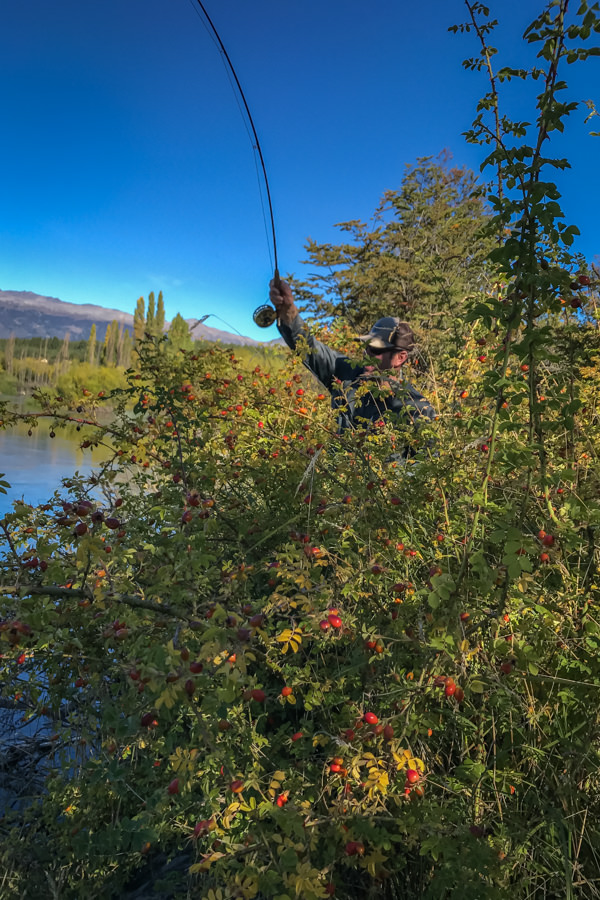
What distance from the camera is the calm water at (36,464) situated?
7648 mm

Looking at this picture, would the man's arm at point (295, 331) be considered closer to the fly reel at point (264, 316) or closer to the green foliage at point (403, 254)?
the fly reel at point (264, 316)

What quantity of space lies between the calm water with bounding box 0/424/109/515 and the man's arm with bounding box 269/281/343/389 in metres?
3.07

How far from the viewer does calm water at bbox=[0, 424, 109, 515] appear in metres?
7.65

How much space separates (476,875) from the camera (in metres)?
1.15

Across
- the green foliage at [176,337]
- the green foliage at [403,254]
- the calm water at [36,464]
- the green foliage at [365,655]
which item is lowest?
the calm water at [36,464]

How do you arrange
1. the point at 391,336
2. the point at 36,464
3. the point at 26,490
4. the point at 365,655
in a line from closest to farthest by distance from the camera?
the point at 365,655 < the point at 391,336 < the point at 26,490 < the point at 36,464

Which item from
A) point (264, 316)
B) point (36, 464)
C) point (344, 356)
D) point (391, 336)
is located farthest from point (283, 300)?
point (36, 464)

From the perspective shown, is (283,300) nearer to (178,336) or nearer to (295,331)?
(295,331)

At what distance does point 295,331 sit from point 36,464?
32.9 feet

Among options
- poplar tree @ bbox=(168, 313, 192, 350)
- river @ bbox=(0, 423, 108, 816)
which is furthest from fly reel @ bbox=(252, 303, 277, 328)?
river @ bbox=(0, 423, 108, 816)

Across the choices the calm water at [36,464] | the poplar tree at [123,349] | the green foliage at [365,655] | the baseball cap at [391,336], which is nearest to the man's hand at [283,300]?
the baseball cap at [391,336]

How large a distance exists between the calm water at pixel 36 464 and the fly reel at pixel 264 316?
2.95 metres

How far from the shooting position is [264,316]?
3812 mm

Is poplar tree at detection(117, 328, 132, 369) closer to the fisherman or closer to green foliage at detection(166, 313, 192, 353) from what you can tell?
green foliage at detection(166, 313, 192, 353)
